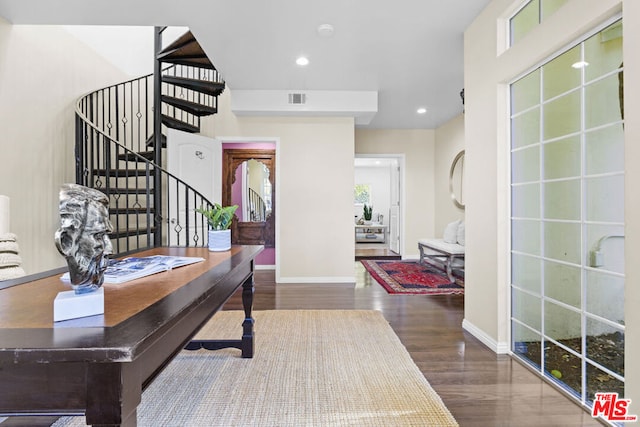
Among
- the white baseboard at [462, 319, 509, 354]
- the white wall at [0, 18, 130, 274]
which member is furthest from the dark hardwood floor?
the white wall at [0, 18, 130, 274]

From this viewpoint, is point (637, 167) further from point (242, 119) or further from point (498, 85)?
point (242, 119)

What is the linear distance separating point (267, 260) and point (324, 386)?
13.2 ft

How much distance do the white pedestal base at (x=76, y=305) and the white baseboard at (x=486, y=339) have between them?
247 centimetres

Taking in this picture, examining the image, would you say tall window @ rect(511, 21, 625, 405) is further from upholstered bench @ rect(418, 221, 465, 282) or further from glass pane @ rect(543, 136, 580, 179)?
upholstered bench @ rect(418, 221, 465, 282)

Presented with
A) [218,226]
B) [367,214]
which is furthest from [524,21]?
[367,214]

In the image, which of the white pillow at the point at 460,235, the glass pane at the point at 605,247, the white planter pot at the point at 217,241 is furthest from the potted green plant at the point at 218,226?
the white pillow at the point at 460,235

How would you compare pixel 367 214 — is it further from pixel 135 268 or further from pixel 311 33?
pixel 135 268

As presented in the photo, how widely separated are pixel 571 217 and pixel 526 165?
1.69ft

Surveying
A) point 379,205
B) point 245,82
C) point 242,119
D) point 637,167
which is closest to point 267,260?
point 242,119

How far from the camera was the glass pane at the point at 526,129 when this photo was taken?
2.07 m

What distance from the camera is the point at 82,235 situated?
2.55 feet

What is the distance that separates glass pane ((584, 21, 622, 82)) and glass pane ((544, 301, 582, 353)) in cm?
125

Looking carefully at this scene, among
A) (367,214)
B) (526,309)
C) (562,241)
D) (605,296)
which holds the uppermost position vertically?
(367,214)

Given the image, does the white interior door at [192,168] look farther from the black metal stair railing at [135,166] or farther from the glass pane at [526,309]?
the glass pane at [526,309]
